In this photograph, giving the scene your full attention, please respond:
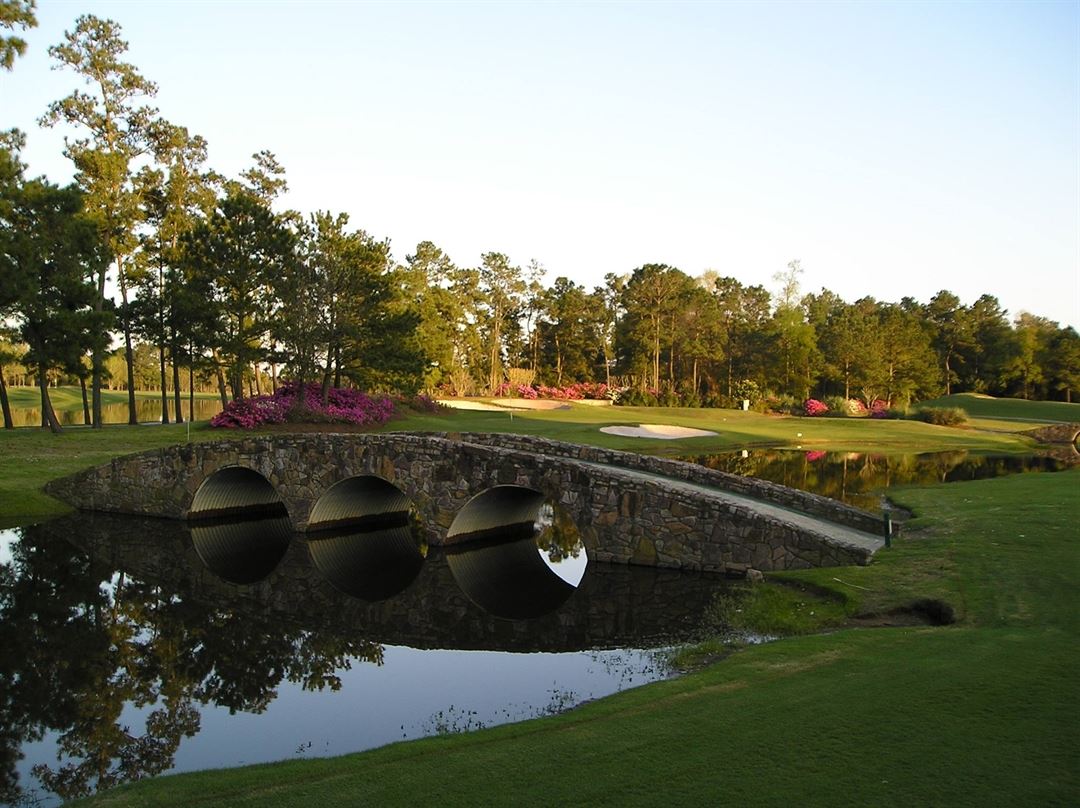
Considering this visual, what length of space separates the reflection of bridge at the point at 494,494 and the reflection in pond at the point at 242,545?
3.75 feet

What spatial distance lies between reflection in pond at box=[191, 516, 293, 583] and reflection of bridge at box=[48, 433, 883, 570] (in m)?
1.14

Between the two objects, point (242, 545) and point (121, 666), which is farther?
point (242, 545)

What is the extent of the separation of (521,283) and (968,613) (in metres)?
88.6

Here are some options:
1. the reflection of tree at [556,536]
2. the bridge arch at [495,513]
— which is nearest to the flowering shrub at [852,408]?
the reflection of tree at [556,536]

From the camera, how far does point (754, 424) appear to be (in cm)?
5981

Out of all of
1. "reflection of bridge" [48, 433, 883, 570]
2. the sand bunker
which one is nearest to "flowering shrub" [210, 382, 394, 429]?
"reflection of bridge" [48, 433, 883, 570]

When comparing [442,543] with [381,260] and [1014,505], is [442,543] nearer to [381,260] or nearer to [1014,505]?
[1014,505]

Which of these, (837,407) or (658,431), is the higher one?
(837,407)

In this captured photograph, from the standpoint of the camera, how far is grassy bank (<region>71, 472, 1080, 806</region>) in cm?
711

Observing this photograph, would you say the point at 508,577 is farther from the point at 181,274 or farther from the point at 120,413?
the point at 120,413

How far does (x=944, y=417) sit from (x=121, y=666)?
62.8 m

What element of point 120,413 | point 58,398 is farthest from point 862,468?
point 58,398

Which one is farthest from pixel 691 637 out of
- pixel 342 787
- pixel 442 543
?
pixel 442 543

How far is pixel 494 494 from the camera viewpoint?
24.3 meters
